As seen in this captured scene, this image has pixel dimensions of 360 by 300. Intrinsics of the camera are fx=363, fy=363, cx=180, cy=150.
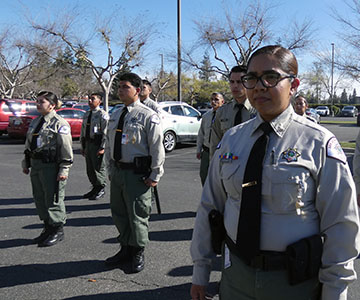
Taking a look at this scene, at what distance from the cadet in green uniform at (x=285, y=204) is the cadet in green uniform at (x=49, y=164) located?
3299mm

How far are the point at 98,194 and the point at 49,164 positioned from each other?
7.93ft

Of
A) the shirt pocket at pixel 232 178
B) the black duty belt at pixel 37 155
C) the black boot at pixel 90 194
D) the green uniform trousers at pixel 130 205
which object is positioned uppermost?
the shirt pocket at pixel 232 178

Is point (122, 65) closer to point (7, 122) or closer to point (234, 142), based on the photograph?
point (7, 122)

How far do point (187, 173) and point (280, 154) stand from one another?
302 inches

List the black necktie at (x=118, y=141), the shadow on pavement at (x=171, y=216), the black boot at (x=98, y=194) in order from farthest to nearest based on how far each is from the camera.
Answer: the black boot at (x=98, y=194)
the shadow on pavement at (x=171, y=216)
the black necktie at (x=118, y=141)

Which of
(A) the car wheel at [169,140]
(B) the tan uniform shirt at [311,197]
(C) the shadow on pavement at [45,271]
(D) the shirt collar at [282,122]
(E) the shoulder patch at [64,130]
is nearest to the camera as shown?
(B) the tan uniform shirt at [311,197]

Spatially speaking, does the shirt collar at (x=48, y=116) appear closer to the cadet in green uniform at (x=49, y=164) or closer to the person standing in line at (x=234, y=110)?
the cadet in green uniform at (x=49, y=164)

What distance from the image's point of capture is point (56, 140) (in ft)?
15.2

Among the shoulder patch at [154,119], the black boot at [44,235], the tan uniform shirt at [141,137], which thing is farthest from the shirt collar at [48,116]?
the shoulder patch at [154,119]

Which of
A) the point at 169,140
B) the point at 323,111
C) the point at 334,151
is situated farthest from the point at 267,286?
the point at 323,111

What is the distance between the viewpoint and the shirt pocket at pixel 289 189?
1576 mm

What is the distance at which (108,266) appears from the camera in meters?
3.94

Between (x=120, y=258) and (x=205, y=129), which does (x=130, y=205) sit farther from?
(x=205, y=129)

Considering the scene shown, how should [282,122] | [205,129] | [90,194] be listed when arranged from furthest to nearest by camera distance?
[90,194], [205,129], [282,122]
